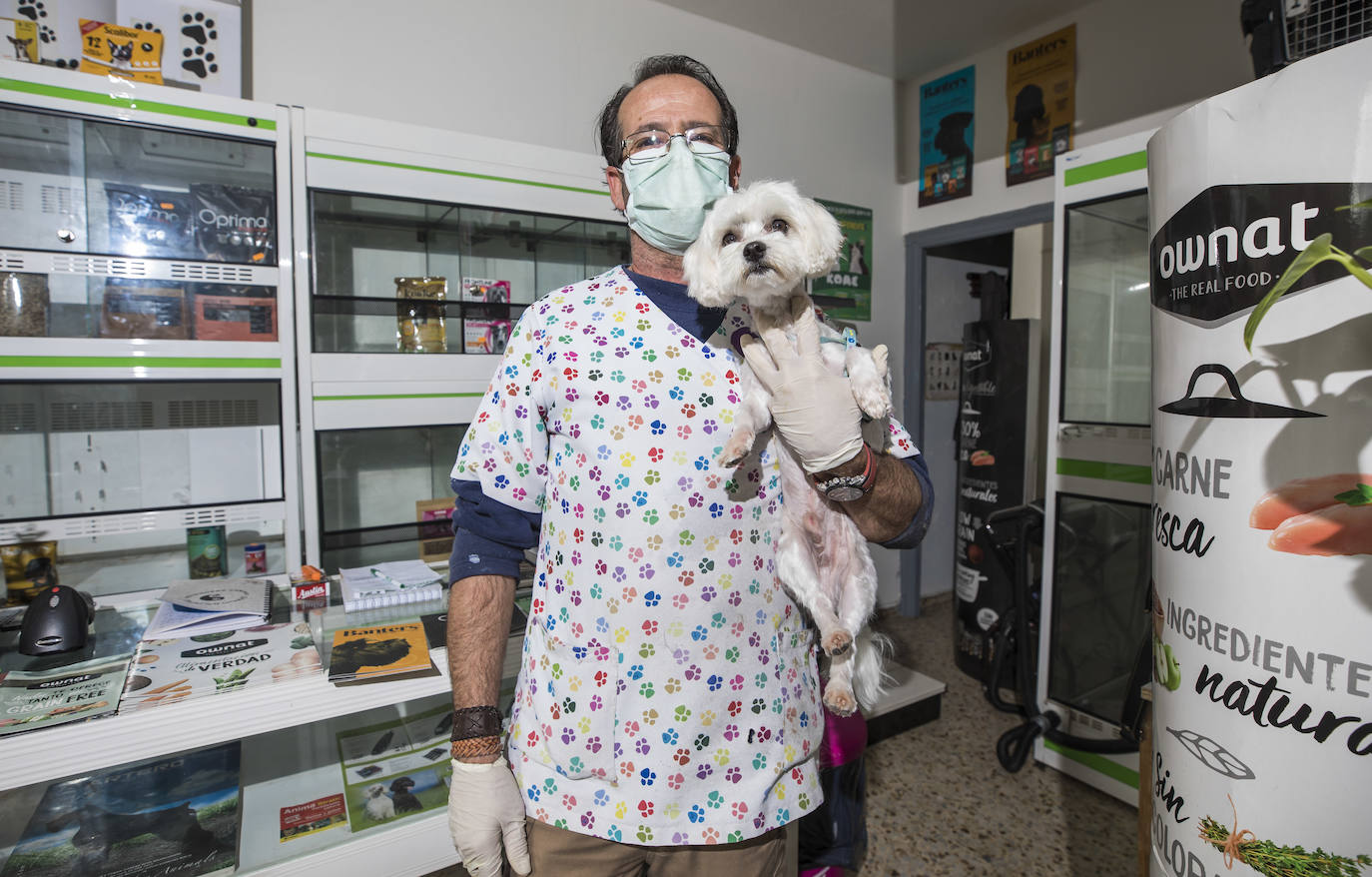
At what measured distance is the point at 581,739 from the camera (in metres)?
1.12

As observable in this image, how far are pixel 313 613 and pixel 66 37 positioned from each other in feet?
6.82

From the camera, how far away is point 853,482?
1.12 metres

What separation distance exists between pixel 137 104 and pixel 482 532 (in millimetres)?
1912

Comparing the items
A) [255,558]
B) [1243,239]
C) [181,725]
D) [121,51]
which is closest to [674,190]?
[1243,239]

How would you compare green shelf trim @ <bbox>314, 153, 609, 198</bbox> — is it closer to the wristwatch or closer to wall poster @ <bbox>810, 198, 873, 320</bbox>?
the wristwatch

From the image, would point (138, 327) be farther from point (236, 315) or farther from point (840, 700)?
point (840, 700)

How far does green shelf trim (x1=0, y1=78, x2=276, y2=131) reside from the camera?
1937 millimetres

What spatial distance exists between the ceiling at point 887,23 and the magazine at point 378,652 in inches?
139

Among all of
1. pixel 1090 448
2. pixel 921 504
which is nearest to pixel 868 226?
pixel 1090 448

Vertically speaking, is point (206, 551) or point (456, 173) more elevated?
point (456, 173)

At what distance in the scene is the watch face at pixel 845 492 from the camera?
1.13 meters

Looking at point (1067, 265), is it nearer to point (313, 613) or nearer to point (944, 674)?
point (944, 674)

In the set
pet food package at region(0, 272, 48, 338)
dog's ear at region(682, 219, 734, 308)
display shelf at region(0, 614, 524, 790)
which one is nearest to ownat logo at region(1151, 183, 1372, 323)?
dog's ear at region(682, 219, 734, 308)

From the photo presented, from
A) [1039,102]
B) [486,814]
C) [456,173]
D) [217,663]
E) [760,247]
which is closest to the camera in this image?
[760,247]
